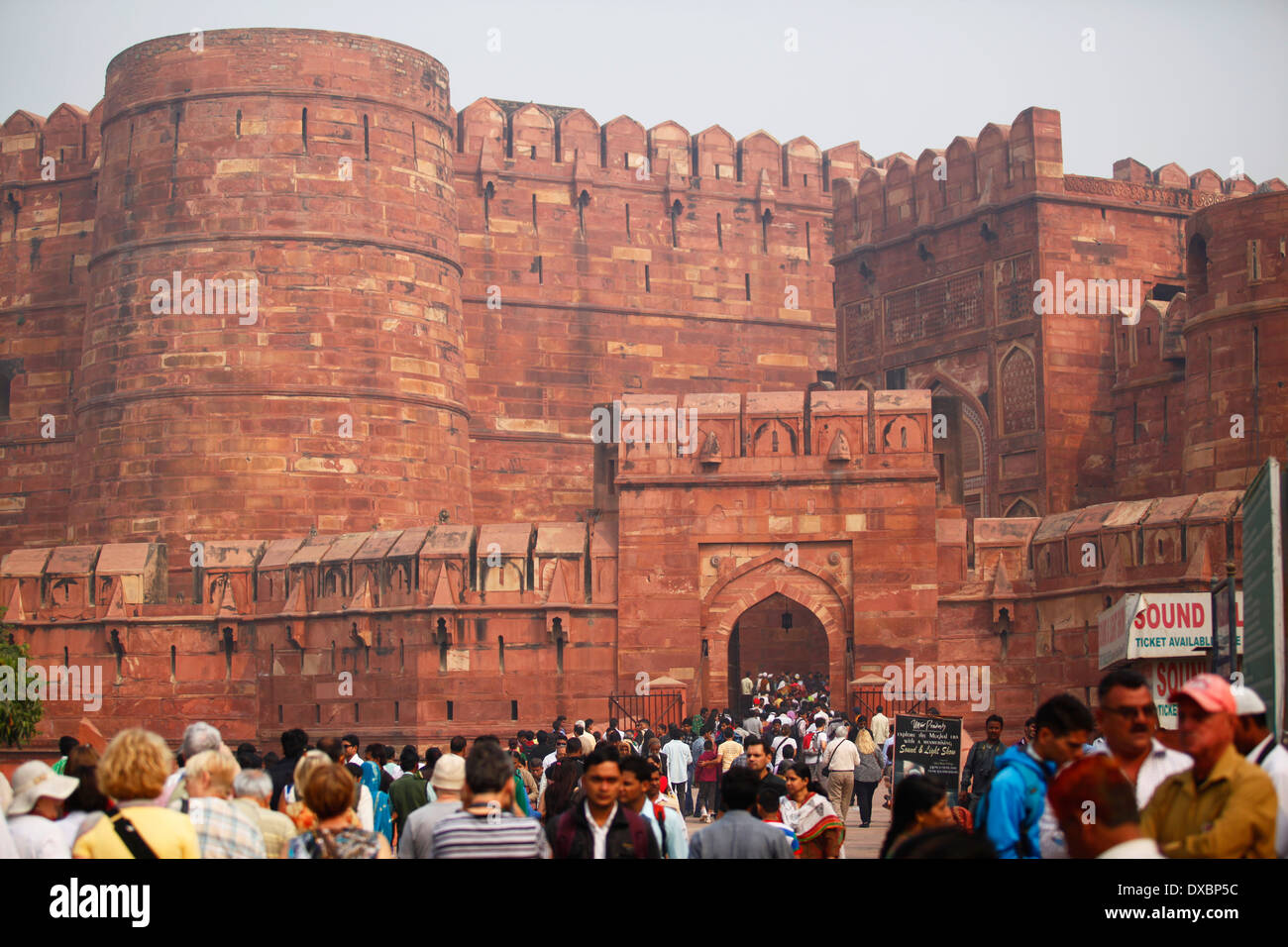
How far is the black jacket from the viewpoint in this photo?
591 cm

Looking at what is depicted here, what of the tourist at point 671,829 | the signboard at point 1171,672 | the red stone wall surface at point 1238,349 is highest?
the red stone wall surface at point 1238,349

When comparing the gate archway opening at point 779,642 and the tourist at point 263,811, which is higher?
the gate archway opening at point 779,642

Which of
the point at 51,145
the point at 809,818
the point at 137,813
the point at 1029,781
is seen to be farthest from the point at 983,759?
the point at 51,145

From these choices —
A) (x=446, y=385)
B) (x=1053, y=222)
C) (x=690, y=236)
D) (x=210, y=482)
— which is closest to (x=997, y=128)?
(x=1053, y=222)

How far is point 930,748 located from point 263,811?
726 cm

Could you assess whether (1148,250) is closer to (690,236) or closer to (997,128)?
(997,128)

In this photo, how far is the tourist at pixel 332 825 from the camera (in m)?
5.19

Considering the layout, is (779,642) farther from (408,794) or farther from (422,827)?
(422,827)

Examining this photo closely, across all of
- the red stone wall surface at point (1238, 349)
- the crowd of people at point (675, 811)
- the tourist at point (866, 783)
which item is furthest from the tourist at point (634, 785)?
the red stone wall surface at point (1238, 349)

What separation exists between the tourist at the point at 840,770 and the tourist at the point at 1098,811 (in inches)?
340

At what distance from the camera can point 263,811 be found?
6.05 m

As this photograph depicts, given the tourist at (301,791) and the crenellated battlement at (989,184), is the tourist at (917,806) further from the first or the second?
the crenellated battlement at (989,184)
